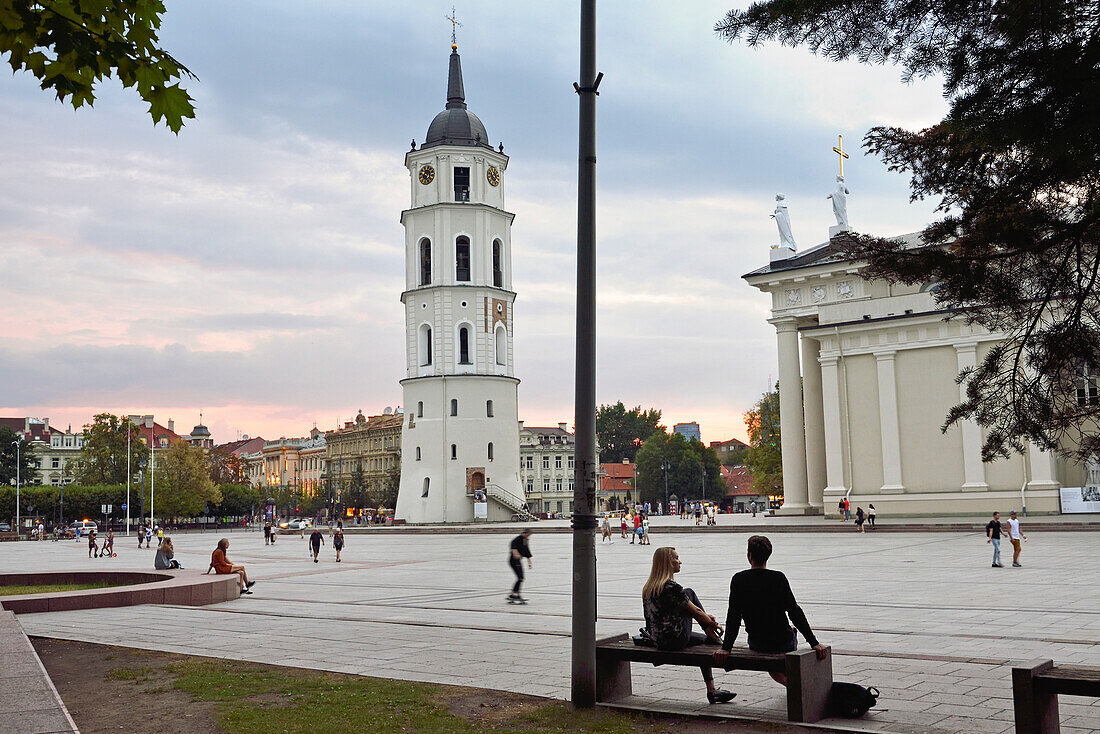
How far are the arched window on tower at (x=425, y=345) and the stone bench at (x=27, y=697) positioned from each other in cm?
7295

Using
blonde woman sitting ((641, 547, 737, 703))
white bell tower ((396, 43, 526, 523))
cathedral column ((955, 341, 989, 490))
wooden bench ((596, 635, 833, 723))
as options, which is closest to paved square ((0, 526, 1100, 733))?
wooden bench ((596, 635, 833, 723))

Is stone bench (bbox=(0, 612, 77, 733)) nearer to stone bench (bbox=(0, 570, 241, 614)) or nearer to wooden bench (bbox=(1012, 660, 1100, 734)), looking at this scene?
wooden bench (bbox=(1012, 660, 1100, 734))

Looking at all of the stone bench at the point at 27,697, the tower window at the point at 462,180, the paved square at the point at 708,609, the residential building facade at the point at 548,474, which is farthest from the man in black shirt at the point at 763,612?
the residential building facade at the point at 548,474

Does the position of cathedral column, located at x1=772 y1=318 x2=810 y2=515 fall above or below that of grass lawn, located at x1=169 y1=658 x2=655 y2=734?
above

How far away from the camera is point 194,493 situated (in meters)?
98.1

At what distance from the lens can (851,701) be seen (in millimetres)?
7660

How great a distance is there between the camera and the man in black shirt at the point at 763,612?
7699 millimetres

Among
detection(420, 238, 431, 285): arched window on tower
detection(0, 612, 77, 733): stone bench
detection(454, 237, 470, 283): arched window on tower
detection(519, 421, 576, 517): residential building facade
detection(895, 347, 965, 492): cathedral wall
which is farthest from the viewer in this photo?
detection(519, 421, 576, 517): residential building facade

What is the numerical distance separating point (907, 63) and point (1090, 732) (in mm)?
5222

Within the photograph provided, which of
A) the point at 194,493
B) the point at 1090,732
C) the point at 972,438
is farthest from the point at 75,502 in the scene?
the point at 1090,732

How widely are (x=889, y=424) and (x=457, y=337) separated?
41046 millimetres

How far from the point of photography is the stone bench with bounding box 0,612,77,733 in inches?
254

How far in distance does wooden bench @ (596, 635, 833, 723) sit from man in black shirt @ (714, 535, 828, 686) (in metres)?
0.10

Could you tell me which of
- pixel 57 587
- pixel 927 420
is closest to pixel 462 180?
pixel 927 420
